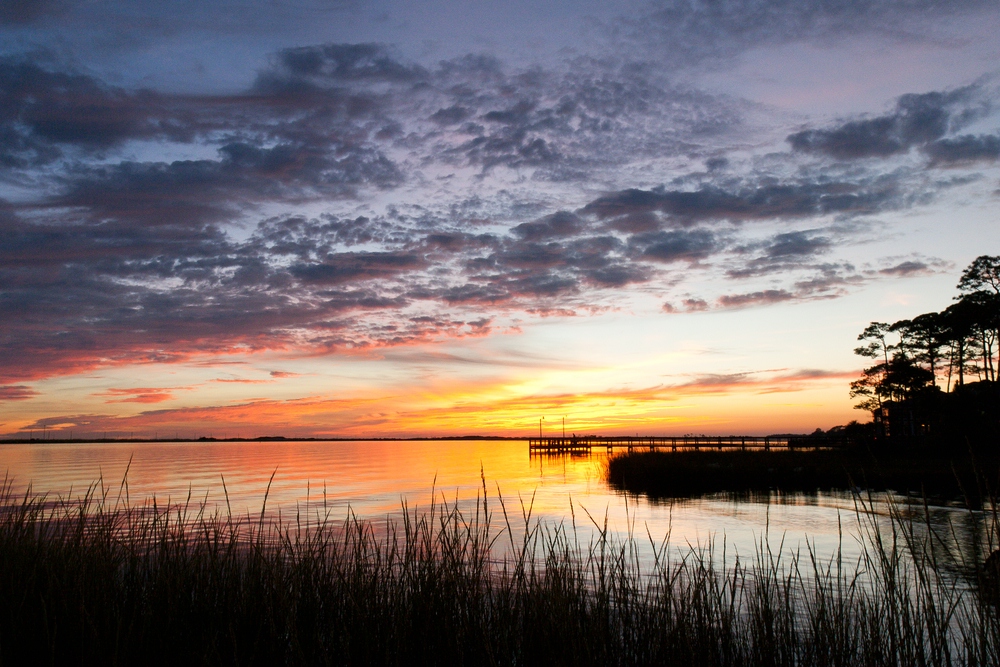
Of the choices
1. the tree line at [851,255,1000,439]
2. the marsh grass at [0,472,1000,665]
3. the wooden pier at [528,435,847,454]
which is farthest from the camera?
the wooden pier at [528,435,847,454]

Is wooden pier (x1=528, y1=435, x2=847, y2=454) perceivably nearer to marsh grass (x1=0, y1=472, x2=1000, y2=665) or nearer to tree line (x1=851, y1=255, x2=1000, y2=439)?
tree line (x1=851, y1=255, x2=1000, y2=439)

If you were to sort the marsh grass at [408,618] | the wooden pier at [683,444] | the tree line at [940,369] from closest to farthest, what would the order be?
the marsh grass at [408,618]
the tree line at [940,369]
the wooden pier at [683,444]

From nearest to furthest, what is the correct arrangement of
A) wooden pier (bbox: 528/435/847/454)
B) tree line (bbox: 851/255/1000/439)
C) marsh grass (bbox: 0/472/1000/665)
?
Result: marsh grass (bbox: 0/472/1000/665), tree line (bbox: 851/255/1000/439), wooden pier (bbox: 528/435/847/454)

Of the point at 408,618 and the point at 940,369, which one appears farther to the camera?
the point at 940,369

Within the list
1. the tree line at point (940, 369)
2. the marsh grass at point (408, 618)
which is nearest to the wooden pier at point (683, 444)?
the tree line at point (940, 369)

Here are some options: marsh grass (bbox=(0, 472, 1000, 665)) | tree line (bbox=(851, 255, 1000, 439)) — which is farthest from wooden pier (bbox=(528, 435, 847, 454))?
marsh grass (bbox=(0, 472, 1000, 665))

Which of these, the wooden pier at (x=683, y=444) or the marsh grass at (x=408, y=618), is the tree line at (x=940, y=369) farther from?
the marsh grass at (x=408, y=618)

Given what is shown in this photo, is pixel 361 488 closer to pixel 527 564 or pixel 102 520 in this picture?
pixel 527 564

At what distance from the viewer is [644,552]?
15.0 metres

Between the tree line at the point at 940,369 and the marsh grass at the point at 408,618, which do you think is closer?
the marsh grass at the point at 408,618

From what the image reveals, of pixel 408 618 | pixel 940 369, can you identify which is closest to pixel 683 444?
pixel 940 369

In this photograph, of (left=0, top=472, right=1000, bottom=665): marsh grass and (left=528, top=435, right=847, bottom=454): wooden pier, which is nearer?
(left=0, top=472, right=1000, bottom=665): marsh grass

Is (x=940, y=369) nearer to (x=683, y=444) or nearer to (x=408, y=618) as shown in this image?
(x=683, y=444)

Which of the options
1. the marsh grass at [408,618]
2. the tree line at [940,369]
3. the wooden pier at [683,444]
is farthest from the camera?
the wooden pier at [683,444]
